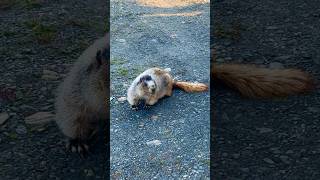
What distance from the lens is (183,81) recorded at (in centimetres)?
395

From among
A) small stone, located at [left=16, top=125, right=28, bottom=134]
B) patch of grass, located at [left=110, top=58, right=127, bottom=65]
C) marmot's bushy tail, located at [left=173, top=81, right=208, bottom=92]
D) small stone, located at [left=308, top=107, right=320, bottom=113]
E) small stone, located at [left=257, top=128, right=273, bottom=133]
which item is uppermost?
patch of grass, located at [left=110, top=58, right=127, bottom=65]

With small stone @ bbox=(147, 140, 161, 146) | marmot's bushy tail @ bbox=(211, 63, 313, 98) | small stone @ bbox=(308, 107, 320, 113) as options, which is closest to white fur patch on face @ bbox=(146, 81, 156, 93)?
small stone @ bbox=(147, 140, 161, 146)

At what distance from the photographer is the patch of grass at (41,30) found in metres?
5.59

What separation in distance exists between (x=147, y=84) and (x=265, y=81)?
104 cm

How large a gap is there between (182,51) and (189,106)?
1.78 ft

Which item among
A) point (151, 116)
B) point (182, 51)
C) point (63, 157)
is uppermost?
point (182, 51)

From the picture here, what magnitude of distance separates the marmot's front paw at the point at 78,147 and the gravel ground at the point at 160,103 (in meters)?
0.41

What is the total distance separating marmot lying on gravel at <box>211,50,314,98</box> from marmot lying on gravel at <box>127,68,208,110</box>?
2.24 ft

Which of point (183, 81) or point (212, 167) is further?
point (183, 81)

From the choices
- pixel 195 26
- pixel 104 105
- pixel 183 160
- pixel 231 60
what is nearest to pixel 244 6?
pixel 231 60

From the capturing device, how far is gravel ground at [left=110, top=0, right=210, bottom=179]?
3264 mm

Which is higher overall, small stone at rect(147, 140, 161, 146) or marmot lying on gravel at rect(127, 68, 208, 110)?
marmot lying on gravel at rect(127, 68, 208, 110)

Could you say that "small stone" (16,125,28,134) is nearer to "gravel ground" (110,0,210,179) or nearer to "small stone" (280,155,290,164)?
"gravel ground" (110,0,210,179)

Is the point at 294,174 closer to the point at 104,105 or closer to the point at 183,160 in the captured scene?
the point at 183,160
